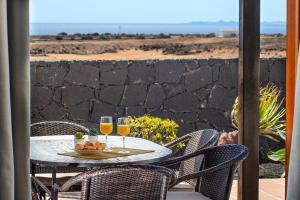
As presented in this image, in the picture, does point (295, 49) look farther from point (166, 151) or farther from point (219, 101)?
point (219, 101)

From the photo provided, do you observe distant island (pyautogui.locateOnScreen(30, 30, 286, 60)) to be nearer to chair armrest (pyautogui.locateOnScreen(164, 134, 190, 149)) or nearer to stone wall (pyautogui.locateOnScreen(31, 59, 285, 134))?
stone wall (pyautogui.locateOnScreen(31, 59, 285, 134))

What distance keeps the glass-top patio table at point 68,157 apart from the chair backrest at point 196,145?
226 mm

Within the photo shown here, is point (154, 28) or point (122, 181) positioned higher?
point (154, 28)

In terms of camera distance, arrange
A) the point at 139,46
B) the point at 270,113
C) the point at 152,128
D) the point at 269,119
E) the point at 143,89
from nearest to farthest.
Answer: the point at 152,128 < the point at 270,113 < the point at 269,119 < the point at 143,89 < the point at 139,46

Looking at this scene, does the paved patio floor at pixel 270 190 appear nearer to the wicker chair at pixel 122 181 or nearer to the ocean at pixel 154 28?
the wicker chair at pixel 122 181

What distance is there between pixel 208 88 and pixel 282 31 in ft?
5.44

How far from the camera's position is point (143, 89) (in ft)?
26.3

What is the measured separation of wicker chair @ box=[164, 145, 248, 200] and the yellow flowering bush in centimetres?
315

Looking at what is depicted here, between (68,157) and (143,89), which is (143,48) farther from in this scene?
(68,157)

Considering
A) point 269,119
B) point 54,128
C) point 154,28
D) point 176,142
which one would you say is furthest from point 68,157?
point 154,28

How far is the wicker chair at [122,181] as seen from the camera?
3.08 metres

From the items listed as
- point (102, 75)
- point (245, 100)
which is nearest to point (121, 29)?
point (102, 75)

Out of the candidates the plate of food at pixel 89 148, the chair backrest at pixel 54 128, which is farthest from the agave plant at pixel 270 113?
the plate of food at pixel 89 148

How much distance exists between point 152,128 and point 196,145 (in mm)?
2840
